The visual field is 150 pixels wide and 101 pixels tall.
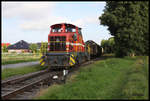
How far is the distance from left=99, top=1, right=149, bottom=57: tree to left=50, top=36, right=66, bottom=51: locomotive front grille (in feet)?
38.2

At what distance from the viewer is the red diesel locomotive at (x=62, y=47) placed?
13602 mm

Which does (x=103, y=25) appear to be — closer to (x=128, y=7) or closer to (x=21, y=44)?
(x=128, y=7)

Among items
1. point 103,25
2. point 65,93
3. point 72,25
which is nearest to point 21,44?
point 103,25

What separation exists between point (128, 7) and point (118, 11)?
1.56m

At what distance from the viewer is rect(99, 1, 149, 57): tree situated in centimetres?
2297

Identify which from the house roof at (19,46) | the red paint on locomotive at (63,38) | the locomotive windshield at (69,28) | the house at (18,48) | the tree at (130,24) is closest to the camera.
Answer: the red paint on locomotive at (63,38)

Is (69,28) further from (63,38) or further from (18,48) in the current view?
(18,48)

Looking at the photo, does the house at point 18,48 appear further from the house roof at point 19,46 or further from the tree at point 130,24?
the tree at point 130,24

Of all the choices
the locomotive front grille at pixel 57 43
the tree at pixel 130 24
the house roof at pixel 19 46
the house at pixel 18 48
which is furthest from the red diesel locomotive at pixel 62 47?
the house roof at pixel 19 46

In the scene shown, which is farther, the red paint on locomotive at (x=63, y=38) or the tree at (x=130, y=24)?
the tree at (x=130, y=24)

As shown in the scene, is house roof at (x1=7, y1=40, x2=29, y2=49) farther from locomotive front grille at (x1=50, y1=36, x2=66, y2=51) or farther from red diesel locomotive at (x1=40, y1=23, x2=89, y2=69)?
locomotive front grille at (x1=50, y1=36, x2=66, y2=51)

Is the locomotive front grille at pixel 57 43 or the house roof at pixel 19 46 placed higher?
the house roof at pixel 19 46

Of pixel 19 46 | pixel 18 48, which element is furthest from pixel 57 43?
pixel 19 46

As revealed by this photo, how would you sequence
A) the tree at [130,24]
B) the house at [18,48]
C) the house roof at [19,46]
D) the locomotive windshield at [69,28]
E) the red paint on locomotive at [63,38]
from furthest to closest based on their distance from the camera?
the house roof at [19,46] < the house at [18,48] < the tree at [130,24] < the locomotive windshield at [69,28] < the red paint on locomotive at [63,38]
